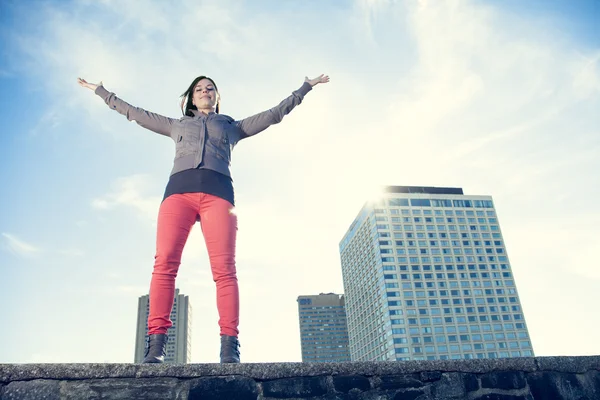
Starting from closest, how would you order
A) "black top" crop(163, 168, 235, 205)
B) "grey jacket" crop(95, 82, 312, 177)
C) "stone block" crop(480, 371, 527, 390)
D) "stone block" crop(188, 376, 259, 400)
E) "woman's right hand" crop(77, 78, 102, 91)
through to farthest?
"stone block" crop(188, 376, 259, 400), "stone block" crop(480, 371, 527, 390), "black top" crop(163, 168, 235, 205), "grey jacket" crop(95, 82, 312, 177), "woman's right hand" crop(77, 78, 102, 91)

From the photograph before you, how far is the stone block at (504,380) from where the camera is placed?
3133 millimetres

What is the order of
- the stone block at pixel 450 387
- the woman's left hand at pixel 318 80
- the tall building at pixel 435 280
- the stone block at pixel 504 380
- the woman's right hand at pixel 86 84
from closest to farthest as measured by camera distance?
the stone block at pixel 450 387
the stone block at pixel 504 380
the woman's right hand at pixel 86 84
the woman's left hand at pixel 318 80
the tall building at pixel 435 280

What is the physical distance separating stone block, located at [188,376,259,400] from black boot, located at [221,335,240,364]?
20.0 inches

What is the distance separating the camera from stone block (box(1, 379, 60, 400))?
8.21 feet

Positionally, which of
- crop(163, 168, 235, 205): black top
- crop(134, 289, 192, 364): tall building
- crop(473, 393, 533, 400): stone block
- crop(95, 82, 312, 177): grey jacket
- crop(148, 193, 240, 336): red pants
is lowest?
crop(473, 393, 533, 400): stone block

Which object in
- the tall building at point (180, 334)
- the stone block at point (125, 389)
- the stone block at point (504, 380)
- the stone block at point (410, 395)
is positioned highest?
the tall building at point (180, 334)

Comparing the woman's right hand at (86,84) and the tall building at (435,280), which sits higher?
the tall building at (435,280)

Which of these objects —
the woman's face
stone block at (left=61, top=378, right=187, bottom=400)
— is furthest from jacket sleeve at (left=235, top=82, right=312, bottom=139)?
stone block at (left=61, top=378, right=187, bottom=400)

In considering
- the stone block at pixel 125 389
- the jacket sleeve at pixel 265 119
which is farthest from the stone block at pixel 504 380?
the jacket sleeve at pixel 265 119

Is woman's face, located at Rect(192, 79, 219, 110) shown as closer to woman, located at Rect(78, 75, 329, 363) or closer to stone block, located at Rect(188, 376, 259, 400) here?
woman, located at Rect(78, 75, 329, 363)

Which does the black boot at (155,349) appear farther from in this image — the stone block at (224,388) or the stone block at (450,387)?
the stone block at (450,387)

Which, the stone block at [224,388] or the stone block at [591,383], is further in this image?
the stone block at [591,383]

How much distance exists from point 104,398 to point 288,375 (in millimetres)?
1157

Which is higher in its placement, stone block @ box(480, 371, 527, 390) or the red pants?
the red pants
